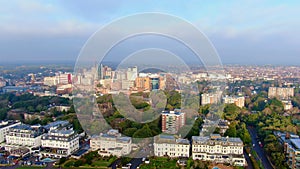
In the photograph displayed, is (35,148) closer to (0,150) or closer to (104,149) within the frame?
(0,150)

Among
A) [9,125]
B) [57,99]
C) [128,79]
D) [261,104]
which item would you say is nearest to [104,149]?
[9,125]

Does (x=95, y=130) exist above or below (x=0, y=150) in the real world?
above

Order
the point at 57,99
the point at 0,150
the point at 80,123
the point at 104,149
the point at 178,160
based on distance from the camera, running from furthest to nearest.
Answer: the point at 57,99
the point at 80,123
the point at 0,150
the point at 104,149
the point at 178,160

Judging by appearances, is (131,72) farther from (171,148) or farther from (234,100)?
(234,100)

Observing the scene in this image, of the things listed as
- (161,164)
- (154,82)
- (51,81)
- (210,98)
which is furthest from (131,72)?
(51,81)

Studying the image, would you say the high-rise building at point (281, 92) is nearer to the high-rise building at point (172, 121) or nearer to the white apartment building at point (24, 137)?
the high-rise building at point (172, 121)

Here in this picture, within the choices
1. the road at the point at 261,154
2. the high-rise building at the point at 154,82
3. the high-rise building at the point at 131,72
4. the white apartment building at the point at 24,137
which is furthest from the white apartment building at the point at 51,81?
the road at the point at 261,154

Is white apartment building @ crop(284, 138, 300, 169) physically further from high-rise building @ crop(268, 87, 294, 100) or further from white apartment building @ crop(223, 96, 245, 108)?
high-rise building @ crop(268, 87, 294, 100)
